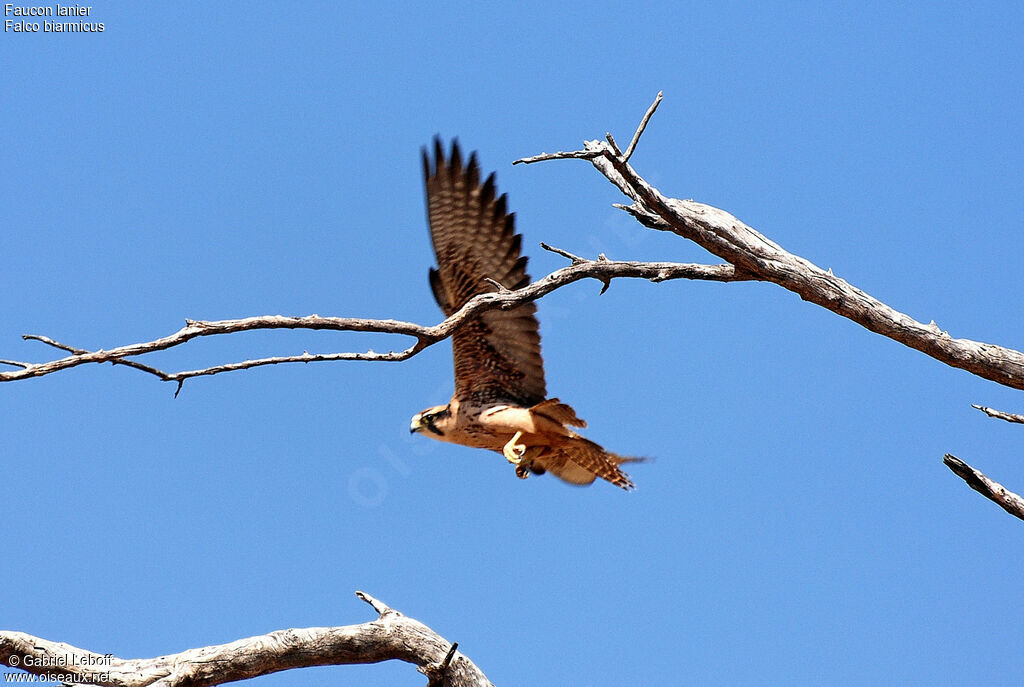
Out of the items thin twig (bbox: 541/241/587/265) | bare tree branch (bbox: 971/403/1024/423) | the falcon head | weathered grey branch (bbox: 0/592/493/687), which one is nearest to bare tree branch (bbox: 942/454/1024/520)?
bare tree branch (bbox: 971/403/1024/423)

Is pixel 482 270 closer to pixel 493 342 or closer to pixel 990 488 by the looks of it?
pixel 493 342

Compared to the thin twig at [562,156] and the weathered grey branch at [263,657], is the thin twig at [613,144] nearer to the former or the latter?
the thin twig at [562,156]

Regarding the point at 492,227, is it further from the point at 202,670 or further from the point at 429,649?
the point at 202,670

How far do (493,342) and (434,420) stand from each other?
0.76 meters

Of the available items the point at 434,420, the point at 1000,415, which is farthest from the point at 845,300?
the point at 434,420

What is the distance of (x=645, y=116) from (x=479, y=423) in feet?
9.37

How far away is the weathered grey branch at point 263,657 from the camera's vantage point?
447 centimetres

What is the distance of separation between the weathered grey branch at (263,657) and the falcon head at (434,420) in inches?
77.5

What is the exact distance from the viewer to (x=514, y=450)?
6168 millimetres

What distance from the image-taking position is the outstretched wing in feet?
20.5

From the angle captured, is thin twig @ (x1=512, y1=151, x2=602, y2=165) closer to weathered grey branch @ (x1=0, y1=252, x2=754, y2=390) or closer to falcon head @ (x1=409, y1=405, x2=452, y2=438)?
weathered grey branch @ (x1=0, y1=252, x2=754, y2=390)

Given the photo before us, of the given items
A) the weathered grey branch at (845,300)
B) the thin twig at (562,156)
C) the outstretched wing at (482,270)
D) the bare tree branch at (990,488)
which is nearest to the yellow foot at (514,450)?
the outstretched wing at (482,270)

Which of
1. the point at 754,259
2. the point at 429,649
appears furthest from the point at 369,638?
the point at 754,259

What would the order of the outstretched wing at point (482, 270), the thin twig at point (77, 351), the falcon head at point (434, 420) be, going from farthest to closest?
the falcon head at point (434, 420), the outstretched wing at point (482, 270), the thin twig at point (77, 351)
